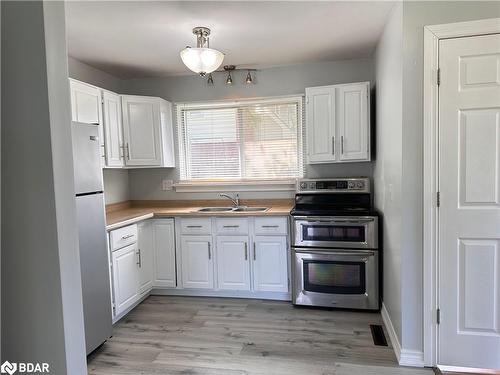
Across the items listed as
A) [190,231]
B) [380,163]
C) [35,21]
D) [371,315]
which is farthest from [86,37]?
[371,315]

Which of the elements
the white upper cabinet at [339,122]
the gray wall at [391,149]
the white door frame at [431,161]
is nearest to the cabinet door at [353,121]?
the white upper cabinet at [339,122]

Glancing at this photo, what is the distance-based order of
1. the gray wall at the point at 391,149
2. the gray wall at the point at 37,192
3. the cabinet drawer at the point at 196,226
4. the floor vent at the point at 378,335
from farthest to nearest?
the cabinet drawer at the point at 196,226
the floor vent at the point at 378,335
the gray wall at the point at 391,149
the gray wall at the point at 37,192

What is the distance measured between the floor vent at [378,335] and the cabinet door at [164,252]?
1.96 metres

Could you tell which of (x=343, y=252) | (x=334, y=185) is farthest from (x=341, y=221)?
(x=334, y=185)

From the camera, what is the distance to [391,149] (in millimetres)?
2404

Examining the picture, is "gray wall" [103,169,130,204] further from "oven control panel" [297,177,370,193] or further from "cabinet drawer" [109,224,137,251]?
"oven control panel" [297,177,370,193]

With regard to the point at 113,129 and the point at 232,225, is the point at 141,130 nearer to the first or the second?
the point at 113,129

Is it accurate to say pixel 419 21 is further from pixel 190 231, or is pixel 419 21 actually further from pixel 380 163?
pixel 190 231

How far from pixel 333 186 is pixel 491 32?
176 centimetres

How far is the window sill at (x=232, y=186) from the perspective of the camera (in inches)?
147

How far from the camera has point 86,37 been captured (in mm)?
2652

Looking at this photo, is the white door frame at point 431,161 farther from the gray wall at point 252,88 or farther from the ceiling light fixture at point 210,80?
the ceiling light fixture at point 210,80

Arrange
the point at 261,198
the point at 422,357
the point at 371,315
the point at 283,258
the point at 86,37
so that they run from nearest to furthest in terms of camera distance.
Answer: the point at 422,357 → the point at 86,37 → the point at 371,315 → the point at 283,258 → the point at 261,198

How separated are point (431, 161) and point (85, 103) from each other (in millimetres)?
2815
